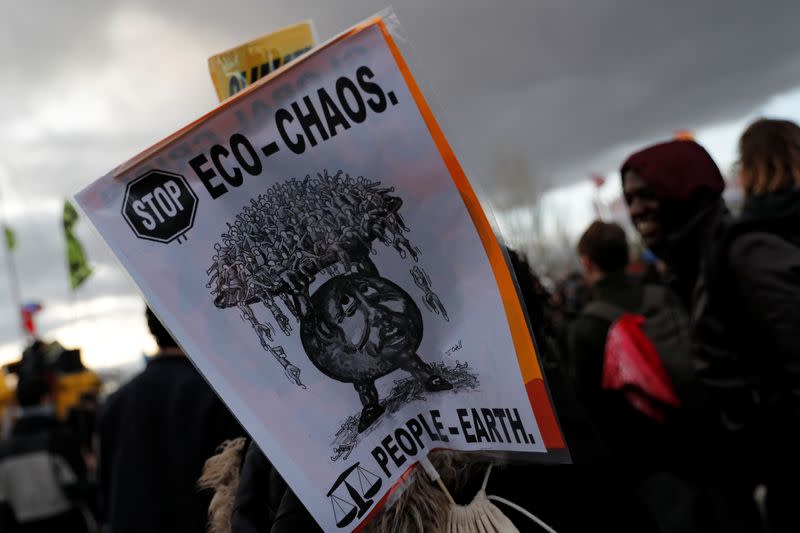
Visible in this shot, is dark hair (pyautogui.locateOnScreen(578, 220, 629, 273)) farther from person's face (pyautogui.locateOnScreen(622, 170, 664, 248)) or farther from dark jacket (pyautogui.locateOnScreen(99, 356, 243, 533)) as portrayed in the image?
dark jacket (pyautogui.locateOnScreen(99, 356, 243, 533))

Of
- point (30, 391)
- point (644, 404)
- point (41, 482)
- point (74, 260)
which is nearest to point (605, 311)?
point (644, 404)

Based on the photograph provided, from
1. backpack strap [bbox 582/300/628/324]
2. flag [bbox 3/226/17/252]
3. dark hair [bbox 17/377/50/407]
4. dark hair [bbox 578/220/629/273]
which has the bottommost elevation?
backpack strap [bbox 582/300/628/324]

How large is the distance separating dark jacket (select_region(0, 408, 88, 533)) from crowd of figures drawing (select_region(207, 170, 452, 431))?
377 centimetres

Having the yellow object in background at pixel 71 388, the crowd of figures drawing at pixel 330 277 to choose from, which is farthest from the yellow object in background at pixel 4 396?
the crowd of figures drawing at pixel 330 277

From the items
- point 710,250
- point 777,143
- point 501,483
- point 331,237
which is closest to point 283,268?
point 331,237

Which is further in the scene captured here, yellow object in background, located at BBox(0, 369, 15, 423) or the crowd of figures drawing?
yellow object in background, located at BBox(0, 369, 15, 423)

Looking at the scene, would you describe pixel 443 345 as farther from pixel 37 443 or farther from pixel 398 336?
pixel 37 443

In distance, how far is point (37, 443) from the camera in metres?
4.00

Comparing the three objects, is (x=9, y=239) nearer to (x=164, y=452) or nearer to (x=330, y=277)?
(x=164, y=452)

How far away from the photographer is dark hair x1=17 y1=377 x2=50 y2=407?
438 cm

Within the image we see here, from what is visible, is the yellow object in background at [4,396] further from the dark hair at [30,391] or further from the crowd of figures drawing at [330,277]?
the crowd of figures drawing at [330,277]

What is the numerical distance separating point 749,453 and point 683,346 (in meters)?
0.59

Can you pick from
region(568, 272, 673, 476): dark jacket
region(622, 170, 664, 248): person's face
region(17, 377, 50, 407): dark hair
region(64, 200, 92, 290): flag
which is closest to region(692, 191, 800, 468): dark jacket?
region(622, 170, 664, 248): person's face

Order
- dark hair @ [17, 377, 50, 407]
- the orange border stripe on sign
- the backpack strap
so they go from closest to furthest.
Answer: the orange border stripe on sign, the backpack strap, dark hair @ [17, 377, 50, 407]
